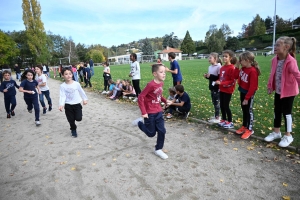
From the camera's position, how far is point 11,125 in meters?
6.80

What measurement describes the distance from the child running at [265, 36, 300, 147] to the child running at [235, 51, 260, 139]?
37 centimetres

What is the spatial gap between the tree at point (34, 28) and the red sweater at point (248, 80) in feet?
168

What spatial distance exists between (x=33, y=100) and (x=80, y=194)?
4892mm

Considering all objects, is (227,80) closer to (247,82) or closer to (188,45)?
(247,82)

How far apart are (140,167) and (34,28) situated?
56.1 m

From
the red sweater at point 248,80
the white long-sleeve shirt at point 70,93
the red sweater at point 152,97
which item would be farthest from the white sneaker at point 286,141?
the white long-sleeve shirt at point 70,93

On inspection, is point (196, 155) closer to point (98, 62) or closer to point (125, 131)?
point (125, 131)

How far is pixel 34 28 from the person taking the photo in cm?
4819

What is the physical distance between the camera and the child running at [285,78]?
12.7 feet

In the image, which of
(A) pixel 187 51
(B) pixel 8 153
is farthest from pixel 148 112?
(A) pixel 187 51

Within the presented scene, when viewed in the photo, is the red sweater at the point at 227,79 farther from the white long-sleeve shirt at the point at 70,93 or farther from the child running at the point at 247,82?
the white long-sleeve shirt at the point at 70,93

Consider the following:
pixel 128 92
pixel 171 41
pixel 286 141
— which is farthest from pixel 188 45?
pixel 286 141

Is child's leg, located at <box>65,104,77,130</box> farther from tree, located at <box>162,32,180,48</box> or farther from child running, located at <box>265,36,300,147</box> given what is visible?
tree, located at <box>162,32,180,48</box>

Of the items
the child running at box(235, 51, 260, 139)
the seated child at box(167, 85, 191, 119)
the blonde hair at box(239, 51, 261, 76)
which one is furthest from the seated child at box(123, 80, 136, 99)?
the blonde hair at box(239, 51, 261, 76)
